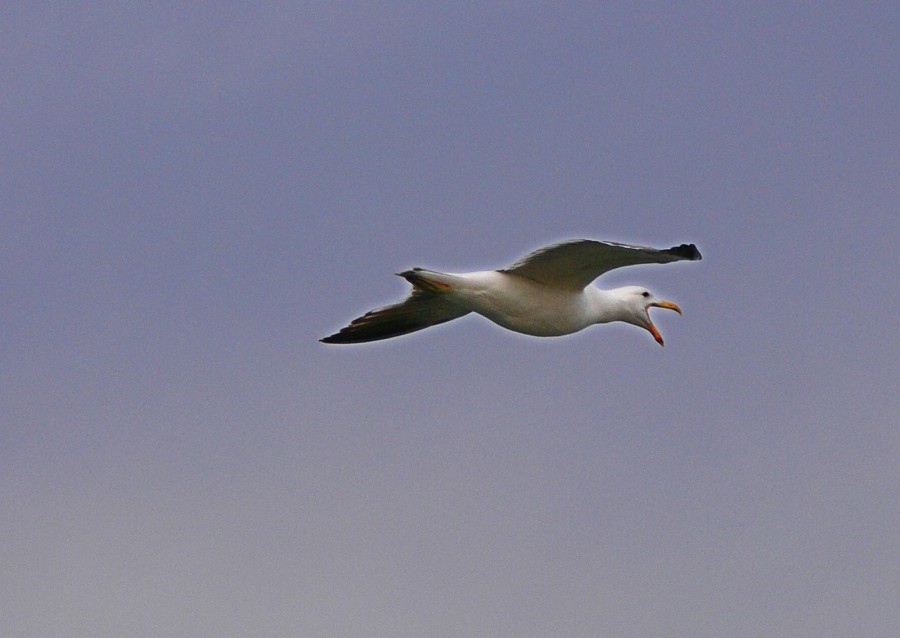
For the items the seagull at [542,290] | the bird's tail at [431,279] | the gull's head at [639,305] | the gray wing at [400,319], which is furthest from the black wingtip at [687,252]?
the gray wing at [400,319]

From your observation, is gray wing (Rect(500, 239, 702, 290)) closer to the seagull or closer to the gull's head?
the seagull

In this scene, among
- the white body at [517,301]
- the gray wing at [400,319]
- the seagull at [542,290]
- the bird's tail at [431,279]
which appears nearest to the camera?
the seagull at [542,290]

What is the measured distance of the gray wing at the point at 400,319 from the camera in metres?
22.1

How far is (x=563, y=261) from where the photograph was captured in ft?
65.4

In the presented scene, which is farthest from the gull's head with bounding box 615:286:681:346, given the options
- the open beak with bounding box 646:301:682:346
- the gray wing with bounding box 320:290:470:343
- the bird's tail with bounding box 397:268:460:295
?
the bird's tail with bounding box 397:268:460:295

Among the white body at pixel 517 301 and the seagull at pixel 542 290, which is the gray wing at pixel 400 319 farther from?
the white body at pixel 517 301

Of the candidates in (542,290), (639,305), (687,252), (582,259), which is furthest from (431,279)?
(639,305)

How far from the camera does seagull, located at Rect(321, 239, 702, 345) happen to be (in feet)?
63.5

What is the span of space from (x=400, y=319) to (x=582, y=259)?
376 centimetres

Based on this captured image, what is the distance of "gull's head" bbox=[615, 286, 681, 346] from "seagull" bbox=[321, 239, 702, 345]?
0.04 meters

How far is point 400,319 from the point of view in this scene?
2270cm

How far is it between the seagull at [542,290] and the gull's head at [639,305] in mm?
44

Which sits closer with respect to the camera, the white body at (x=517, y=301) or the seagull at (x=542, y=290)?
the seagull at (x=542, y=290)

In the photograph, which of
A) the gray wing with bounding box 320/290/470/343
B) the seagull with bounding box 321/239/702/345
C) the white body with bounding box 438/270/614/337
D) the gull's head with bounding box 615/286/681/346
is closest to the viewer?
the seagull with bounding box 321/239/702/345
